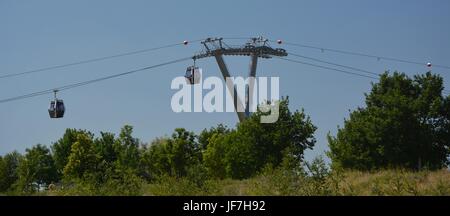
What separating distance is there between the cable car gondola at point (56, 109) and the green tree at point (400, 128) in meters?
19.6

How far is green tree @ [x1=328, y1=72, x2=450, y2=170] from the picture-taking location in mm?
38969

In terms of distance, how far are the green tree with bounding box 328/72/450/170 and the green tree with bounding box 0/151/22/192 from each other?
30.8 meters

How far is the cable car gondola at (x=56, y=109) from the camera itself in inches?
1334

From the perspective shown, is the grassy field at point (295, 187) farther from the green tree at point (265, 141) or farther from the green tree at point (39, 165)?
the green tree at point (39, 165)

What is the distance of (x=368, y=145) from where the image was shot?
40.9 meters

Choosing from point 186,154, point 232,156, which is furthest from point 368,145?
point 186,154

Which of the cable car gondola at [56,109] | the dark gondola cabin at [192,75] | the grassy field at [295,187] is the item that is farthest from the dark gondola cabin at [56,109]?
the grassy field at [295,187]

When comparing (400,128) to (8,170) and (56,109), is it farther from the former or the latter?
(8,170)

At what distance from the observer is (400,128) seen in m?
39.0

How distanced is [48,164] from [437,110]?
36.9 m

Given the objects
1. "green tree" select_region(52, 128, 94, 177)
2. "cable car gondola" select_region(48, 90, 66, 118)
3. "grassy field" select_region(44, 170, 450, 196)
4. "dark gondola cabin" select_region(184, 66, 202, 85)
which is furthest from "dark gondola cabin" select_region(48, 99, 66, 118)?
"green tree" select_region(52, 128, 94, 177)

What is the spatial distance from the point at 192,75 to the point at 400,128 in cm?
1400

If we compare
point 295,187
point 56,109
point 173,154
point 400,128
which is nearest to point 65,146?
point 173,154
